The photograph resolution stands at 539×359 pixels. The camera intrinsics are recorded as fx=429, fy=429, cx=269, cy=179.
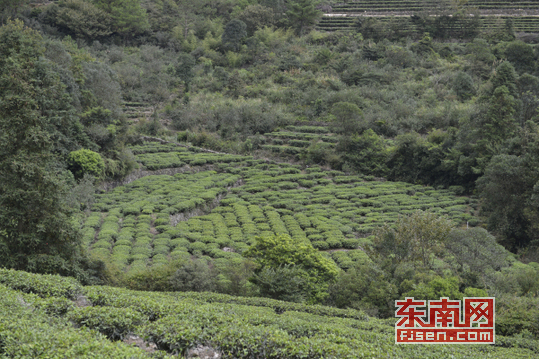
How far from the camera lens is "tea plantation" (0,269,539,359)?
887cm

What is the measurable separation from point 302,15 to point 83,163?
5938cm

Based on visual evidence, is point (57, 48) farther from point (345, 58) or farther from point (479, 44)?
point (479, 44)

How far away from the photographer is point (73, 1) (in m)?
71.1

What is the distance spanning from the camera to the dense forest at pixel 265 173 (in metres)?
13.6

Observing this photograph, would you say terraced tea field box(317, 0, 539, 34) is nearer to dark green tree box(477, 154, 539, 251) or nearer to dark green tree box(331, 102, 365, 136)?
dark green tree box(331, 102, 365, 136)

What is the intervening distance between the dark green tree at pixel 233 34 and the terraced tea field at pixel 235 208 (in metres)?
35.3

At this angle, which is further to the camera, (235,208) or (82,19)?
(82,19)

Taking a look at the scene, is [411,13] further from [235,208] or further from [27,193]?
[27,193]

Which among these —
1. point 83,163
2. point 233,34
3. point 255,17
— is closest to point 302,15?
point 255,17

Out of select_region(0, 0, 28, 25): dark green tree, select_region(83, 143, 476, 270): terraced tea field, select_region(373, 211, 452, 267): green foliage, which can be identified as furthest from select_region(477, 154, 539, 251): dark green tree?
select_region(0, 0, 28, 25): dark green tree

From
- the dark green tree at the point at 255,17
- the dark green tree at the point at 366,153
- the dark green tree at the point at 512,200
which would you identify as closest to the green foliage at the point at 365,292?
the dark green tree at the point at 512,200

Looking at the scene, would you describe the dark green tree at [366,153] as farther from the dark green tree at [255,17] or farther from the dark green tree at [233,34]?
the dark green tree at [255,17]

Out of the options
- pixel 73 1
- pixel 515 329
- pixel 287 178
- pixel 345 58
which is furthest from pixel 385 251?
pixel 73 1

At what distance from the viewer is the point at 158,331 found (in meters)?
10.8
